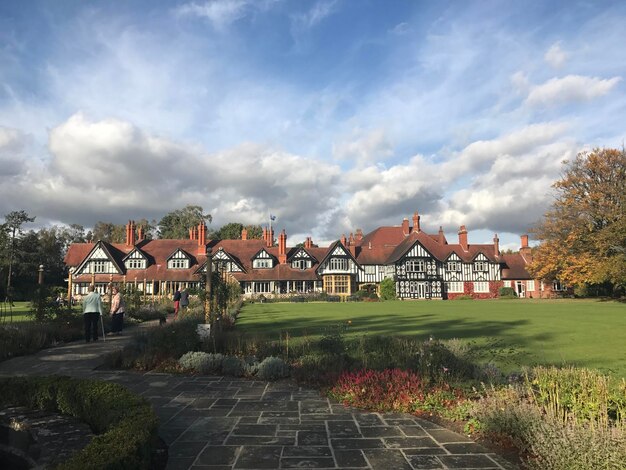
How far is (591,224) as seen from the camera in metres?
38.8

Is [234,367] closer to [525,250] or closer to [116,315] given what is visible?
[116,315]

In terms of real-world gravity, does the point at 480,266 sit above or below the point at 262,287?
above

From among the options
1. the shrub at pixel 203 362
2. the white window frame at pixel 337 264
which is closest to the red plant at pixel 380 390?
the shrub at pixel 203 362

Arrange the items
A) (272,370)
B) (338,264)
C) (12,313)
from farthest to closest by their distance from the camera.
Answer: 1. (338,264)
2. (12,313)
3. (272,370)

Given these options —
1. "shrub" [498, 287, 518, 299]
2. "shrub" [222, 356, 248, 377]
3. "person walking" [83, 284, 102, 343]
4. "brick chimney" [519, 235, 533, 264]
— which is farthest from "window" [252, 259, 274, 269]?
"shrub" [222, 356, 248, 377]

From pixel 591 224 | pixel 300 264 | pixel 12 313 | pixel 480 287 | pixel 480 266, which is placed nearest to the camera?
pixel 12 313

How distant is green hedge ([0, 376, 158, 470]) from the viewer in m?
3.34

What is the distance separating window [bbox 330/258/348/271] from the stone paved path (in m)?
41.8

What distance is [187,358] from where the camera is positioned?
30.2ft

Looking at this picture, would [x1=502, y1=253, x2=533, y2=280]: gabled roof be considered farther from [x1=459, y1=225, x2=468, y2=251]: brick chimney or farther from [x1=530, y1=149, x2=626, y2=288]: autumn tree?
[x1=530, y1=149, x2=626, y2=288]: autumn tree

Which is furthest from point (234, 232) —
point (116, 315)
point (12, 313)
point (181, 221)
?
point (116, 315)

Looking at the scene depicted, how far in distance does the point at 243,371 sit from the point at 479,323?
43.4ft

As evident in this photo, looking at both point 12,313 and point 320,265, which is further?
point 320,265

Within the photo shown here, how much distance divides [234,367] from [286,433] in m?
3.72
